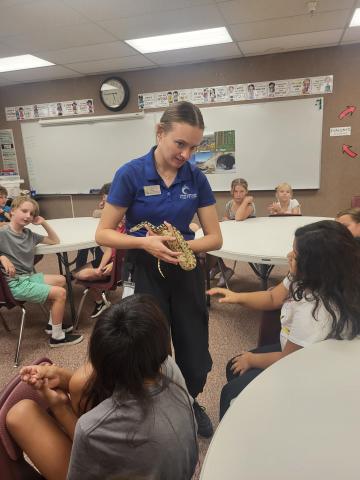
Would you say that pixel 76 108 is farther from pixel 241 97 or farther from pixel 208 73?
pixel 241 97

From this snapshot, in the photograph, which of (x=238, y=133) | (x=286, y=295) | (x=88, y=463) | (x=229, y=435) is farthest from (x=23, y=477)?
(x=238, y=133)

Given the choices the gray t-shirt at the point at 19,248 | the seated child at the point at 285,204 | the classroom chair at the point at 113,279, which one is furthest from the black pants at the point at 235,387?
the seated child at the point at 285,204

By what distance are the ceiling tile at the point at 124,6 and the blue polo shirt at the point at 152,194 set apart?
219 centimetres

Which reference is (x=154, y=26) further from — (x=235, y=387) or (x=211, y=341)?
(x=235, y=387)

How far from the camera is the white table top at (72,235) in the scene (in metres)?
2.65

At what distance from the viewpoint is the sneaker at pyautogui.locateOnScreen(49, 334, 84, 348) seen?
263 cm

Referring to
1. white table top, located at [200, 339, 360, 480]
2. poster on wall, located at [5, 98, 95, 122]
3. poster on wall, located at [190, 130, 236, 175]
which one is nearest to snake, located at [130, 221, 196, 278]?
white table top, located at [200, 339, 360, 480]

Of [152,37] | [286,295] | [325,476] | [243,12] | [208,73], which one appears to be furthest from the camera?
[208,73]

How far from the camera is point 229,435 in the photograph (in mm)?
691

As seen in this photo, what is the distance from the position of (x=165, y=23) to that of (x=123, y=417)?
348cm

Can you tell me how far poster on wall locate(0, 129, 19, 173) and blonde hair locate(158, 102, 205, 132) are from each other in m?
5.49

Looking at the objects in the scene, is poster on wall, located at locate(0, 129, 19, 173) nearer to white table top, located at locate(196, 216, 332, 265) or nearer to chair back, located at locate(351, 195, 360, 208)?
white table top, located at locate(196, 216, 332, 265)

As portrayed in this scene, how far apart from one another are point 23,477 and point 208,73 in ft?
16.1

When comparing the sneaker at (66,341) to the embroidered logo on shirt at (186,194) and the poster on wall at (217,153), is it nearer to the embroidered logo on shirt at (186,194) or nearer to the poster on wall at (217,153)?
the embroidered logo on shirt at (186,194)
